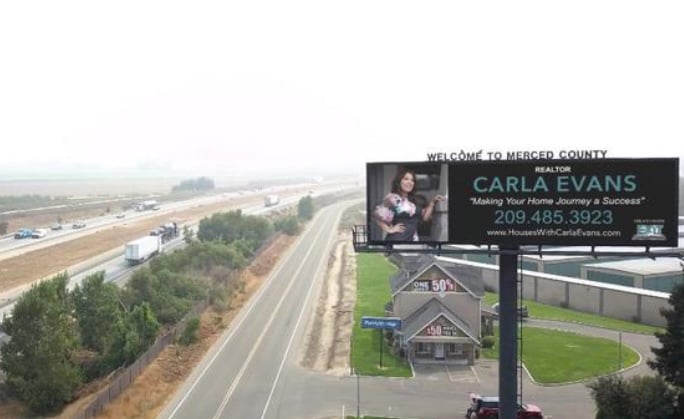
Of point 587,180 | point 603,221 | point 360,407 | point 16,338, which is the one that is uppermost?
point 587,180

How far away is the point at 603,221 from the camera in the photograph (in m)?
34.6

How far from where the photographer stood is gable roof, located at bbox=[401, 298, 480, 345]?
5700 centimetres

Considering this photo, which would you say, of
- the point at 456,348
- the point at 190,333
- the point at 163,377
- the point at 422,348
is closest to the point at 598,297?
the point at 456,348

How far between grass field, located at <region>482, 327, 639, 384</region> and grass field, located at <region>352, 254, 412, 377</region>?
357 inches

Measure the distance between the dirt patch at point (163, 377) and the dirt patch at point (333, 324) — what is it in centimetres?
940

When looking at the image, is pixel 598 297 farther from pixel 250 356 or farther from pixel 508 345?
pixel 508 345

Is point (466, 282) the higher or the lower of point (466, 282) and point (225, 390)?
the higher

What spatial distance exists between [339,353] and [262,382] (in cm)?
1002

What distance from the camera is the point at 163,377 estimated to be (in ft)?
174

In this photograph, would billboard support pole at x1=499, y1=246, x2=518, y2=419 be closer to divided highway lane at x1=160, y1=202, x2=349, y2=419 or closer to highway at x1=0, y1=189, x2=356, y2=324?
divided highway lane at x1=160, y1=202, x2=349, y2=419

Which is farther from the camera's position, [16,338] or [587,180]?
[16,338]

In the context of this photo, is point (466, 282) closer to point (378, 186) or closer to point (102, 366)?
point (378, 186)

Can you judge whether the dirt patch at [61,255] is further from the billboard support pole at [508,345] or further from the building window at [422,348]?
the billboard support pole at [508,345]

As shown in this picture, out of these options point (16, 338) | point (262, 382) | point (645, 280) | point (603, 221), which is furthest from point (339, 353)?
point (645, 280)
